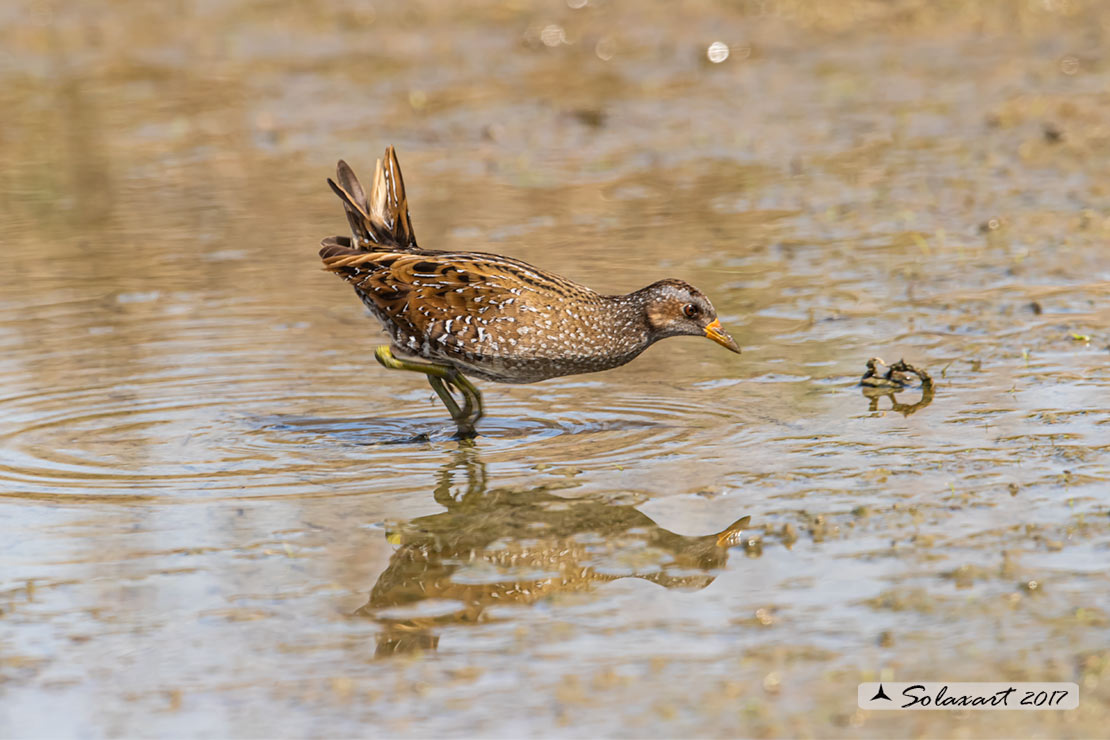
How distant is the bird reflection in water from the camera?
→ 518 centimetres

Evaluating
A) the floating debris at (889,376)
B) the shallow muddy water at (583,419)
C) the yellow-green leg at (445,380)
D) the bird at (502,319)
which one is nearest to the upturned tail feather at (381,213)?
the bird at (502,319)

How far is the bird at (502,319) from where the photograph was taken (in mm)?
6996

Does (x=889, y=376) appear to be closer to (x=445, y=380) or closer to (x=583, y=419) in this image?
(x=583, y=419)

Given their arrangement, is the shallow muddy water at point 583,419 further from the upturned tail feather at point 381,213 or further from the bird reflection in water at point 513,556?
the upturned tail feather at point 381,213

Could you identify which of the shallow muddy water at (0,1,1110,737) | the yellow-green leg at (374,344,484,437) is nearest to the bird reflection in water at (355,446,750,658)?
the shallow muddy water at (0,1,1110,737)

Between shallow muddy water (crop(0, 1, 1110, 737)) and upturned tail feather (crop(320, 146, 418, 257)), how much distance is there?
2.47 feet

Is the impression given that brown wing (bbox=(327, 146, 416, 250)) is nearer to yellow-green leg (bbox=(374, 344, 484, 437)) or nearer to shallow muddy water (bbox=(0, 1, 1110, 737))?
yellow-green leg (bbox=(374, 344, 484, 437))

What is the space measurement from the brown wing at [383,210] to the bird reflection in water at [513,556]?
74.1 inches

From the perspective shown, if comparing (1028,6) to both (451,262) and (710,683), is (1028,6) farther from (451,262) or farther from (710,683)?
(710,683)

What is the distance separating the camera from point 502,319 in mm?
6980

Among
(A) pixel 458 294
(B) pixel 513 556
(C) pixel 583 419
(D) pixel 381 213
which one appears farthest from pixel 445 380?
(B) pixel 513 556

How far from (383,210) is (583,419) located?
150 cm

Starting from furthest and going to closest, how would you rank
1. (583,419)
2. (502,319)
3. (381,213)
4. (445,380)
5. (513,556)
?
(381,213) → (445,380) → (583,419) → (502,319) → (513,556)

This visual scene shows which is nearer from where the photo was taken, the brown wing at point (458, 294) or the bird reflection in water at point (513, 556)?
the bird reflection in water at point (513, 556)
